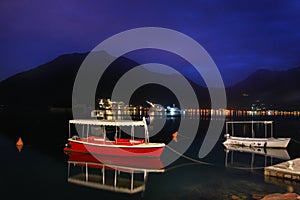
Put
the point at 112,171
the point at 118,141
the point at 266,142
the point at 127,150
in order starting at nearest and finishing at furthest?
1. the point at 112,171
2. the point at 127,150
3. the point at 118,141
4. the point at 266,142

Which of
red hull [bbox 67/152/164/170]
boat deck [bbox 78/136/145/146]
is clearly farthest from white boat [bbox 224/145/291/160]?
boat deck [bbox 78/136/145/146]

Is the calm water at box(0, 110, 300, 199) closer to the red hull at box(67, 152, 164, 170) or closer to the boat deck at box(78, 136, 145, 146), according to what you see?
the red hull at box(67, 152, 164, 170)

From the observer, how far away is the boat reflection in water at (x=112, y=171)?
72.8 ft

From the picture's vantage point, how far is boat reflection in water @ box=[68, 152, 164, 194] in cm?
2219

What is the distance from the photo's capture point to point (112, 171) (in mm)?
26531

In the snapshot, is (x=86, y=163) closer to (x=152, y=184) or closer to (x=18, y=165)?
(x=18, y=165)

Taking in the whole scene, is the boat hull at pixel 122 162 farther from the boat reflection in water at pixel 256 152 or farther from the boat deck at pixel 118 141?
the boat reflection in water at pixel 256 152

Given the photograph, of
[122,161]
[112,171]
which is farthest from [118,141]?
[112,171]

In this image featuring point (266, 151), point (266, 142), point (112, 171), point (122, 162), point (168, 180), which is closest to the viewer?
point (168, 180)

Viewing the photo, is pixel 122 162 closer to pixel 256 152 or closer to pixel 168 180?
pixel 168 180

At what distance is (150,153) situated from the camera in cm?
3094

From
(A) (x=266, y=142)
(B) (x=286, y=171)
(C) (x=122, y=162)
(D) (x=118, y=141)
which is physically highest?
(D) (x=118, y=141)

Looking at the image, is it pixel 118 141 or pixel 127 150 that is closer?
pixel 127 150

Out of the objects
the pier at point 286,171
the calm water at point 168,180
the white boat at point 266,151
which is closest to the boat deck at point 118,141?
the calm water at point 168,180
